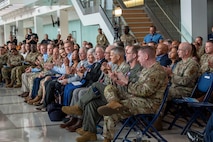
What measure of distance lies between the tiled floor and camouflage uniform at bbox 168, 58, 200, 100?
1.81 ft

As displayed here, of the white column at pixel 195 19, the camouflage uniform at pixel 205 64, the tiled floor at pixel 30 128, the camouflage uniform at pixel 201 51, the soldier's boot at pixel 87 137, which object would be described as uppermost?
the white column at pixel 195 19

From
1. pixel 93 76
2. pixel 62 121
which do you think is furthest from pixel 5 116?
pixel 93 76

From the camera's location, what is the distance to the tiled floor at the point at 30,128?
558cm

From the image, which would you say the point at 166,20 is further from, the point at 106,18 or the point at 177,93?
the point at 177,93

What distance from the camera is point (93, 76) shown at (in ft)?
21.5

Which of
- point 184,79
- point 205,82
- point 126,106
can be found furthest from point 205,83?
point 126,106

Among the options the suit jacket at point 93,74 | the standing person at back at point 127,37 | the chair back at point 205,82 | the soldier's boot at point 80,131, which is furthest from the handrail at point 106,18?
the soldier's boot at point 80,131

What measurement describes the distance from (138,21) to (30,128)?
8.83m

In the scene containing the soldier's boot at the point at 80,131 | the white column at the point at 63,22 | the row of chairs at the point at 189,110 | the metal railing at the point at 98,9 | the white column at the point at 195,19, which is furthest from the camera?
the white column at the point at 63,22

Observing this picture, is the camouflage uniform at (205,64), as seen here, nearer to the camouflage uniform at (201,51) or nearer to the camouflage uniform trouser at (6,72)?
the camouflage uniform at (201,51)

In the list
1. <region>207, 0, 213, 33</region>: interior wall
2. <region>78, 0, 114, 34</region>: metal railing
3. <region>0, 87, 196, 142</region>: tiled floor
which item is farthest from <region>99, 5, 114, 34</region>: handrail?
<region>0, 87, 196, 142</region>: tiled floor

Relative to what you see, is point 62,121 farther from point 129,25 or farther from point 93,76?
point 129,25

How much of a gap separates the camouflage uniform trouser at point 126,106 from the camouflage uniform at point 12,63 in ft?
26.5

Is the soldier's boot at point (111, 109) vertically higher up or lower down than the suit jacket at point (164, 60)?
lower down
